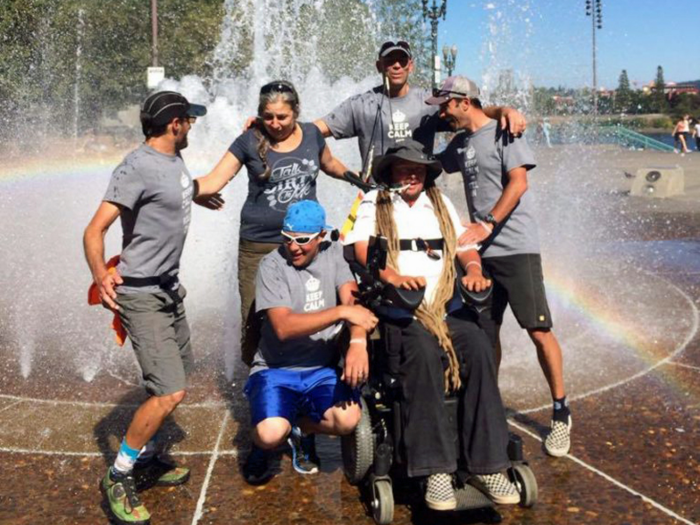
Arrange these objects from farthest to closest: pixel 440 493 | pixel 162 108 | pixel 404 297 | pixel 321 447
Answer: pixel 321 447 < pixel 162 108 < pixel 404 297 < pixel 440 493

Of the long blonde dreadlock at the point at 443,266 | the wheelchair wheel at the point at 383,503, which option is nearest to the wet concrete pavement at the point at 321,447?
the wheelchair wheel at the point at 383,503

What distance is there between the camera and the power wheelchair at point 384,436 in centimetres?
337

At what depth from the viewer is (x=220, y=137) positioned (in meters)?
12.5

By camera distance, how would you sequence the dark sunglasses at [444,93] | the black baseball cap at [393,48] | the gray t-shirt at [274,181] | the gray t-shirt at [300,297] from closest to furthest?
the gray t-shirt at [300,297], the dark sunglasses at [444,93], the gray t-shirt at [274,181], the black baseball cap at [393,48]

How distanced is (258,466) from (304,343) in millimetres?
632

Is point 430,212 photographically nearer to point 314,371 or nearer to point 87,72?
point 314,371

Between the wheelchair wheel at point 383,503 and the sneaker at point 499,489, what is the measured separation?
376 millimetres

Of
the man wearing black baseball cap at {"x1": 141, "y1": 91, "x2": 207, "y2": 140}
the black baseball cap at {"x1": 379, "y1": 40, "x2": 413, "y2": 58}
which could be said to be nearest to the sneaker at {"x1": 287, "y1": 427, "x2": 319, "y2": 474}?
the man wearing black baseball cap at {"x1": 141, "y1": 91, "x2": 207, "y2": 140}

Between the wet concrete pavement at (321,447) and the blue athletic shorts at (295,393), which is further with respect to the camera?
the blue athletic shorts at (295,393)

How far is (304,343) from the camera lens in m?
3.84

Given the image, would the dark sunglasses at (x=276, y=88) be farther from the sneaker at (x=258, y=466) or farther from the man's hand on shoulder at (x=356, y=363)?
the sneaker at (x=258, y=466)

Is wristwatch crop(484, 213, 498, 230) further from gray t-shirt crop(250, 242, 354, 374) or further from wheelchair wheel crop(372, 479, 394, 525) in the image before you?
wheelchair wheel crop(372, 479, 394, 525)

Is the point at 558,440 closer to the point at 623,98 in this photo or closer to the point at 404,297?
the point at 404,297

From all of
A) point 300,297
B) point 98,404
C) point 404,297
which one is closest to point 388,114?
point 300,297
